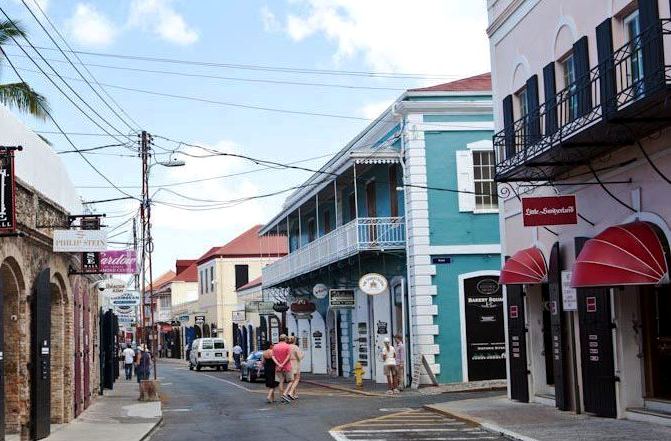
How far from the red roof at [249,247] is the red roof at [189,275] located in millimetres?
14235

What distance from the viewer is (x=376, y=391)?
90.8 ft

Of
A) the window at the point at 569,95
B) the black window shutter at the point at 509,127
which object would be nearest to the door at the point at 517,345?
A: the black window shutter at the point at 509,127

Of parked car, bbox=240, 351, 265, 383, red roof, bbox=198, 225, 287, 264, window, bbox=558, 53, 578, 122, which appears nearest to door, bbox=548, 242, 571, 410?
window, bbox=558, 53, 578, 122

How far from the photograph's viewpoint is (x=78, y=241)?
1720cm

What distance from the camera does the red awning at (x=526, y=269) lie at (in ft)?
62.3

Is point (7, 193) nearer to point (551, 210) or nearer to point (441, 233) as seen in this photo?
point (551, 210)

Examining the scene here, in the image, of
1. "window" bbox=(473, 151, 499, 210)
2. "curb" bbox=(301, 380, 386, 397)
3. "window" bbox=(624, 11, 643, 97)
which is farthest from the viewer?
"window" bbox=(473, 151, 499, 210)

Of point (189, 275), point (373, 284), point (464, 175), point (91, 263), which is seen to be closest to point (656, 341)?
point (91, 263)

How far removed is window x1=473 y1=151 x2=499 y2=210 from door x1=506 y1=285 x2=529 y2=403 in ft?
25.0

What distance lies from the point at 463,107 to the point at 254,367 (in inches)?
545

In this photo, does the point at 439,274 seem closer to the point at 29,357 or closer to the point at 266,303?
the point at 29,357

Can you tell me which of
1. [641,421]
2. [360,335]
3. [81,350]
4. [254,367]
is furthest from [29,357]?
[254,367]

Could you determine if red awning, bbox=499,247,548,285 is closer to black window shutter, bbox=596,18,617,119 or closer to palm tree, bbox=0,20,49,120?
black window shutter, bbox=596,18,617,119

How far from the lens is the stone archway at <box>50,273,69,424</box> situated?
1909cm
